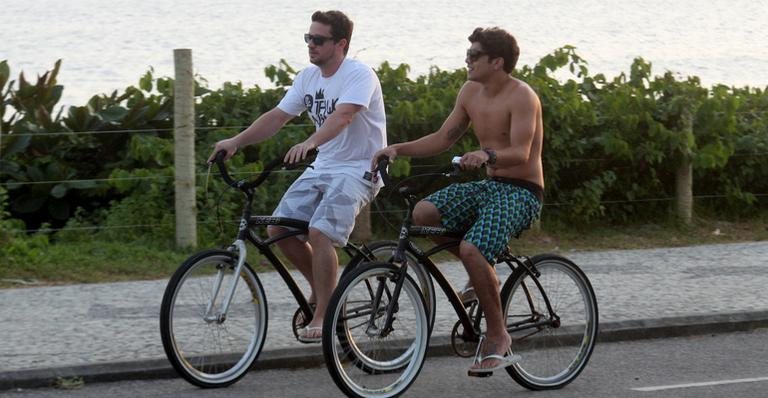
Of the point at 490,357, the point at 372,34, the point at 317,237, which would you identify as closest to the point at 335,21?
the point at 317,237

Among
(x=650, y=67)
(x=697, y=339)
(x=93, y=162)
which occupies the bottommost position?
(x=697, y=339)

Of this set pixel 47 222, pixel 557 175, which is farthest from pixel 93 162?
pixel 557 175

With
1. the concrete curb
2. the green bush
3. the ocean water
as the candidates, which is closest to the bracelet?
the concrete curb

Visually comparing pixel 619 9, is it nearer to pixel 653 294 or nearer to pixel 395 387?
pixel 653 294

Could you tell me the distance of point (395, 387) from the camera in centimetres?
641

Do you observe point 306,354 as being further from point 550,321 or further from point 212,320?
point 550,321

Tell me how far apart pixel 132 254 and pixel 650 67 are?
16.5 feet

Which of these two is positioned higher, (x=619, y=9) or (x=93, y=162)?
(x=619, y=9)

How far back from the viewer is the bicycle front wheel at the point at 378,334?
624 cm

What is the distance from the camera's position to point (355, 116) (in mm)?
6836

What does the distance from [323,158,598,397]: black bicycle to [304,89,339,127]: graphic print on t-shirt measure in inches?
24.0

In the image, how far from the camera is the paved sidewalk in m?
7.13

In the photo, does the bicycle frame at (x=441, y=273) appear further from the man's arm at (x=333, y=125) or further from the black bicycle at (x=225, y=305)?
the man's arm at (x=333, y=125)

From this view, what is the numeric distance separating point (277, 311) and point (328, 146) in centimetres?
197
